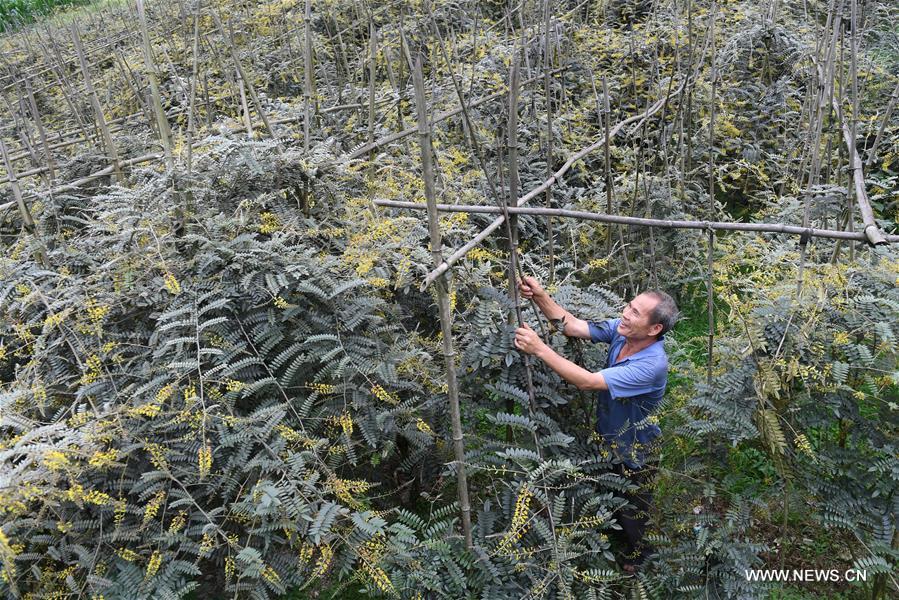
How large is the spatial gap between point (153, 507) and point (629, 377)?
1.57 meters

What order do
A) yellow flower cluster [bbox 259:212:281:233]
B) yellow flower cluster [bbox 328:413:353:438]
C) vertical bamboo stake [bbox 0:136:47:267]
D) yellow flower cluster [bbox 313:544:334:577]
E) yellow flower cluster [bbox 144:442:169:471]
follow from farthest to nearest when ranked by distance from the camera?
vertical bamboo stake [bbox 0:136:47:267] < yellow flower cluster [bbox 259:212:281:233] < yellow flower cluster [bbox 328:413:353:438] < yellow flower cluster [bbox 144:442:169:471] < yellow flower cluster [bbox 313:544:334:577]

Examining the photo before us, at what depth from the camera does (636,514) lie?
85.3 inches

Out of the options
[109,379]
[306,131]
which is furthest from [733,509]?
[306,131]

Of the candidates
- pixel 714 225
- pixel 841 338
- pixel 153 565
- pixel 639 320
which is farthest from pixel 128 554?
pixel 841 338

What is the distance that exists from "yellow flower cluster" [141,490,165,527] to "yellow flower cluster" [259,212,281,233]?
1.01 metres

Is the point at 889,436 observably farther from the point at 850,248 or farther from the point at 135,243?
the point at 135,243

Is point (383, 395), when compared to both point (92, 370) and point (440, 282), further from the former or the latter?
point (92, 370)

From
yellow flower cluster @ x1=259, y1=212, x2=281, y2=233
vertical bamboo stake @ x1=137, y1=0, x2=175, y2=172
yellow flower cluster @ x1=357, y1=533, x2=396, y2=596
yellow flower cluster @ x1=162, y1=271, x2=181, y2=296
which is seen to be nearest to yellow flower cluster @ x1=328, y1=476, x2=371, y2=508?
yellow flower cluster @ x1=357, y1=533, x2=396, y2=596

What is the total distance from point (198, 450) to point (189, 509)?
0.71ft

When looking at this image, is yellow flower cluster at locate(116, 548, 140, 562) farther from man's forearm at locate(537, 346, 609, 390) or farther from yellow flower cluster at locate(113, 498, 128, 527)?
man's forearm at locate(537, 346, 609, 390)

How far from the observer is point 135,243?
7.68ft

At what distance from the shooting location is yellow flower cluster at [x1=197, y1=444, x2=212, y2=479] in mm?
1769

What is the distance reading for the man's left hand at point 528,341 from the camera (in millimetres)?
1935

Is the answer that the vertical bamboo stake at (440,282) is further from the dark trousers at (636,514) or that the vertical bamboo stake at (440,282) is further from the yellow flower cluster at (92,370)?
the yellow flower cluster at (92,370)
